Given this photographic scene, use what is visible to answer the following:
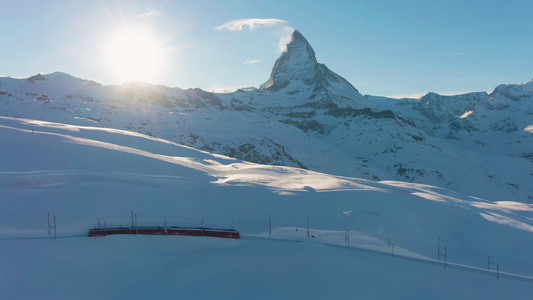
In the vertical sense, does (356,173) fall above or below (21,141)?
below

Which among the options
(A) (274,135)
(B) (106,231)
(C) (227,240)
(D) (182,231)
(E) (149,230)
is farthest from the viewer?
(A) (274,135)

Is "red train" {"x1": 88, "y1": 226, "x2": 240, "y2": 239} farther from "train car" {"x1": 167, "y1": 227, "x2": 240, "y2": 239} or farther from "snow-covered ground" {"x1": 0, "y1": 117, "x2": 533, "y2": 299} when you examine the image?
"snow-covered ground" {"x1": 0, "y1": 117, "x2": 533, "y2": 299}

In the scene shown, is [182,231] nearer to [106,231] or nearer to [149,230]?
[149,230]

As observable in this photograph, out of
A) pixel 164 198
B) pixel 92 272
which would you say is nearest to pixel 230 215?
pixel 164 198

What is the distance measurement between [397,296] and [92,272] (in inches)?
689

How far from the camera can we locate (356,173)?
100250 mm

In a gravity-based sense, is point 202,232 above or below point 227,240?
above

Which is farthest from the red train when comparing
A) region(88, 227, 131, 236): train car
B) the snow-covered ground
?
the snow-covered ground

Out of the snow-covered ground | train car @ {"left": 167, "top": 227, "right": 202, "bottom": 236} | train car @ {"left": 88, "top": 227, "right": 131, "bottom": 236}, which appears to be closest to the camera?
the snow-covered ground

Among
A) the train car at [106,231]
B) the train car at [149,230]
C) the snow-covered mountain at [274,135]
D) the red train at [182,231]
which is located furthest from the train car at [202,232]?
the snow-covered mountain at [274,135]

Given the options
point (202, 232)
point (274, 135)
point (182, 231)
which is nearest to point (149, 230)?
point (182, 231)

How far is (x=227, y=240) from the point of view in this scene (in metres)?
24.2

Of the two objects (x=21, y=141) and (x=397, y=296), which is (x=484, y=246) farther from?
(x=21, y=141)

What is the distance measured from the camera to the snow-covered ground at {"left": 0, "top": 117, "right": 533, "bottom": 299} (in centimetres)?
1861
